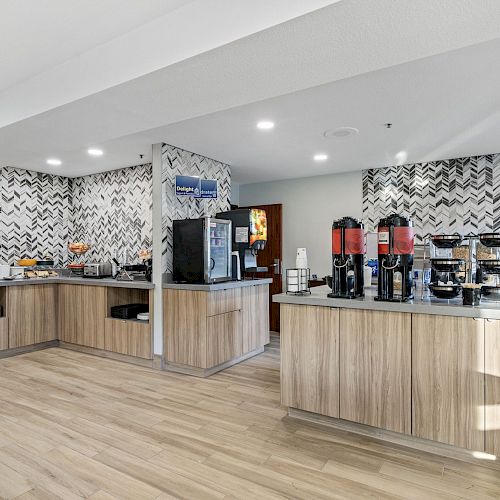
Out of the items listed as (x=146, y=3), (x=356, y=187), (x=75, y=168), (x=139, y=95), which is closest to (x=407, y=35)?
(x=146, y=3)

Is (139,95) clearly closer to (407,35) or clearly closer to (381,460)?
(407,35)

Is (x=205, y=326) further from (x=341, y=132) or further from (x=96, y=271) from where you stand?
(x=341, y=132)

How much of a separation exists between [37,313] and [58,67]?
11.6 feet

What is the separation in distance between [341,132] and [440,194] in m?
2.20

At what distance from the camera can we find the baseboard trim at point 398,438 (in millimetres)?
2379

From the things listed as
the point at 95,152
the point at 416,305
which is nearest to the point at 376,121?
the point at 416,305

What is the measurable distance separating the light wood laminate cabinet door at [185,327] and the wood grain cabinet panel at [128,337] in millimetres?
274

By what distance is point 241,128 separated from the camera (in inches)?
153

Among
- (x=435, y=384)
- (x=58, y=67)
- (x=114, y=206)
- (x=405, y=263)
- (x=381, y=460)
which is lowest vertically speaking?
(x=381, y=460)

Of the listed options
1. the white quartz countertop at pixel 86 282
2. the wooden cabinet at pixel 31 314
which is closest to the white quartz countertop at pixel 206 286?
the white quartz countertop at pixel 86 282

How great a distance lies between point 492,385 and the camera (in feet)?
7.45

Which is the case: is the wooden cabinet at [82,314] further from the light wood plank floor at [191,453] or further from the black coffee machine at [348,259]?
the black coffee machine at [348,259]

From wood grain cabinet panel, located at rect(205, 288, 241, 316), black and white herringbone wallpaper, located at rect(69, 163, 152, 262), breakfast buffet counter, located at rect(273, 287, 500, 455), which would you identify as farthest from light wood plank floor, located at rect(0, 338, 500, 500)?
black and white herringbone wallpaper, located at rect(69, 163, 152, 262)

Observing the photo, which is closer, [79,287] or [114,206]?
[79,287]
